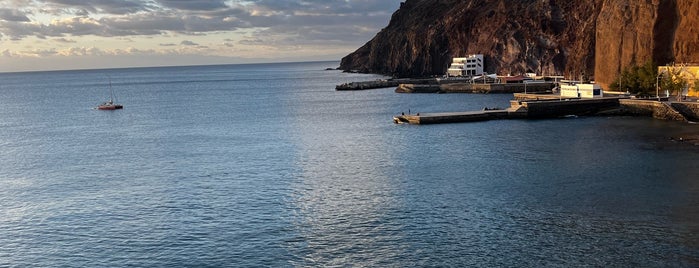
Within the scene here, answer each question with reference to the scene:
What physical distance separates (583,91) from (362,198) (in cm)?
6839

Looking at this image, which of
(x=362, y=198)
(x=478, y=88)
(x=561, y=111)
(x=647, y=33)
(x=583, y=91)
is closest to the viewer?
(x=362, y=198)

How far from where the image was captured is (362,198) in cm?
4812

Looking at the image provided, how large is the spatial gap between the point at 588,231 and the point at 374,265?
12454 millimetres

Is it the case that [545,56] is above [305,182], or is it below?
above

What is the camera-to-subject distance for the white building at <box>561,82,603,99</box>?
10475 cm

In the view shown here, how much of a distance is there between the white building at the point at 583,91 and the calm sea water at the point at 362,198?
17216 millimetres

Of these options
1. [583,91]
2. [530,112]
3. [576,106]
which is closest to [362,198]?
[530,112]

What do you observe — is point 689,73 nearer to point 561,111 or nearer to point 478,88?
point 561,111

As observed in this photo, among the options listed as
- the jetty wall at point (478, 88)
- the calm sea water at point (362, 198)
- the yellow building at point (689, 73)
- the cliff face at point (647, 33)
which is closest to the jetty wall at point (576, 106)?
the yellow building at point (689, 73)

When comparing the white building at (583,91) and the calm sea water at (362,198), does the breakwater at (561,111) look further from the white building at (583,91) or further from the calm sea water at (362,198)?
the calm sea water at (362,198)

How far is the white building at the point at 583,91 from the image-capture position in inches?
4124

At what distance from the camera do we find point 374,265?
34250mm

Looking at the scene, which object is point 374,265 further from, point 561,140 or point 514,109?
point 514,109

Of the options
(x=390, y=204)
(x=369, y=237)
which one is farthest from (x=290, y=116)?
(x=369, y=237)
